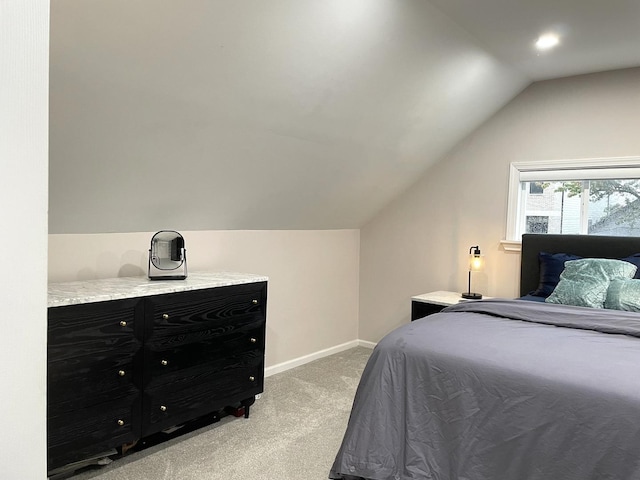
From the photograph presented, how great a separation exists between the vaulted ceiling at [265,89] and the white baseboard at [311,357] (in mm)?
1132

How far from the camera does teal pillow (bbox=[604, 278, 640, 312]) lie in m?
2.79

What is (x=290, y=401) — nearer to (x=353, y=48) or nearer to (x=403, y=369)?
(x=403, y=369)

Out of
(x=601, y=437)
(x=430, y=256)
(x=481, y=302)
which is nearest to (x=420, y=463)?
(x=601, y=437)

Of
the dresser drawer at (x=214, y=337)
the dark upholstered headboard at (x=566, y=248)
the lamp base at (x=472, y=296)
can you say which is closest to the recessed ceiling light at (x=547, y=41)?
the dark upholstered headboard at (x=566, y=248)

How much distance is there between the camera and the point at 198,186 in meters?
2.91

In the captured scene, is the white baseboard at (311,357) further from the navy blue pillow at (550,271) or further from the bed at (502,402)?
the navy blue pillow at (550,271)

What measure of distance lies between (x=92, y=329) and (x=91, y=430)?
46cm

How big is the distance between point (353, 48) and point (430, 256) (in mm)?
2339

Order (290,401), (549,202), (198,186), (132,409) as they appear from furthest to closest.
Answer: (549,202)
(290,401)
(198,186)
(132,409)

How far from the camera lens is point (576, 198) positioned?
387 cm

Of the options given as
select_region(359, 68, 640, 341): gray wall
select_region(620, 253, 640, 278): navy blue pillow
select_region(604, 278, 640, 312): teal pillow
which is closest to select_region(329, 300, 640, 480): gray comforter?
select_region(604, 278, 640, 312): teal pillow

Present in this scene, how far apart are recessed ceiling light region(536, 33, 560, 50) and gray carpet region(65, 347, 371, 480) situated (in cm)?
260

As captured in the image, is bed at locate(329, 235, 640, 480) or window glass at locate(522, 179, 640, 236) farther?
window glass at locate(522, 179, 640, 236)

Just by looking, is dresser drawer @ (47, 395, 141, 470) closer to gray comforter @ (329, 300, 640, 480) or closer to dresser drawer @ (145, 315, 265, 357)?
dresser drawer @ (145, 315, 265, 357)
